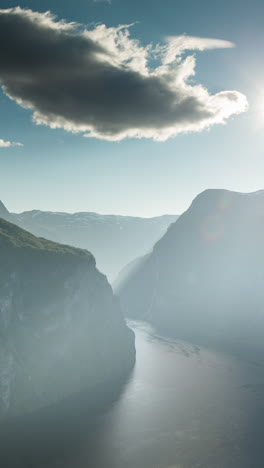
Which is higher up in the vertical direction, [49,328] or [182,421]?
[49,328]

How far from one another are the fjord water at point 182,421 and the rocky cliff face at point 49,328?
10846 millimetres

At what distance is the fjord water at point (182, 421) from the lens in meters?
45.7

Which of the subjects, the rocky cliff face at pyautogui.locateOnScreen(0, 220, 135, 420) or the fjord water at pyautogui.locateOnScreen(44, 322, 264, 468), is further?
the rocky cliff face at pyautogui.locateOnScreen(0, 220, 135, 420)

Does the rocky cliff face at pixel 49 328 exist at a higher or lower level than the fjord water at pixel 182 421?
higher

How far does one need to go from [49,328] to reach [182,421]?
106ft

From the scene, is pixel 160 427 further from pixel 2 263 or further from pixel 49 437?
pixel 2 263

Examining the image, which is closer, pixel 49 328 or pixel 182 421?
pixel 182 421

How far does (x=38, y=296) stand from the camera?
233ft

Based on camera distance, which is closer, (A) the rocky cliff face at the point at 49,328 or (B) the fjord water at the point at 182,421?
(B) the fjord water at the point at 182,421

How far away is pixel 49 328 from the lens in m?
69.5

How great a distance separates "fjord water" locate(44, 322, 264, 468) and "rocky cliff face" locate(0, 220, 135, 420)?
1085 cm

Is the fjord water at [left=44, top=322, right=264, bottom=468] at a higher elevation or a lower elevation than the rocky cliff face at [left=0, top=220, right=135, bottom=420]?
lower

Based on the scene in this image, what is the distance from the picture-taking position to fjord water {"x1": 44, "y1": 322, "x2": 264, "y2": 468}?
45.7 meters

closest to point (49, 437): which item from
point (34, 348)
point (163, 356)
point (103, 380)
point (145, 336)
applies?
point (34, 348)
